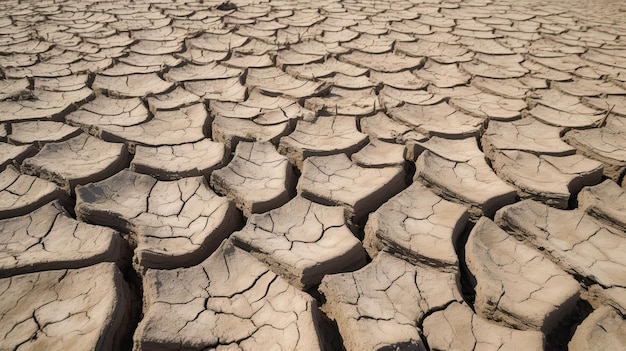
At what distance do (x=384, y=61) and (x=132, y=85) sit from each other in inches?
63.3

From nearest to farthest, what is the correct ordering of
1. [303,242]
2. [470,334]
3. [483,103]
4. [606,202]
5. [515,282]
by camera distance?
[470,334] < [515,282] < [303,242] < [606,202] < [483,103]

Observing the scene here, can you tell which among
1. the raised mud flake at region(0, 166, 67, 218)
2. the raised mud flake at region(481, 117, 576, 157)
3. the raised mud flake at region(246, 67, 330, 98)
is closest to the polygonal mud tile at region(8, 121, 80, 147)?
the raised mud flake at region(0, 166, 67, 218)

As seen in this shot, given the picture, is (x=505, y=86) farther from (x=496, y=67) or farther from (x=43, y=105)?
(x=43, y=105)

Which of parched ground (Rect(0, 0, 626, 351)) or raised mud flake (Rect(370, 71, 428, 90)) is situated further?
raised mud flake (Rect(370, 71, 428, 90))

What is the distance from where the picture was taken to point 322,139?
75.2 inches

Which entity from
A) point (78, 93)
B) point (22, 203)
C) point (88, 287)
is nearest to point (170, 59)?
point (78, 93)

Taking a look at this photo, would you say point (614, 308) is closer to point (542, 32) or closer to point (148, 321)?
point (148, 321)

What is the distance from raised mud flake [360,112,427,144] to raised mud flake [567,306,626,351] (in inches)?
38.8

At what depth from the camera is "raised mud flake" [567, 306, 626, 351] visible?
1.06 metres

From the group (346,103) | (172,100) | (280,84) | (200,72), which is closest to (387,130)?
(346,103)

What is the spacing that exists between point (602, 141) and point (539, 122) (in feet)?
0.95

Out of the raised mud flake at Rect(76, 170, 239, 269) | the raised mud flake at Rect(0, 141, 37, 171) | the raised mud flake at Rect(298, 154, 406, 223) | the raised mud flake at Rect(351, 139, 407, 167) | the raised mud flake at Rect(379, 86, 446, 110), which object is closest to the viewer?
the raised mud flake at Rect(76, 170, 239, 269)

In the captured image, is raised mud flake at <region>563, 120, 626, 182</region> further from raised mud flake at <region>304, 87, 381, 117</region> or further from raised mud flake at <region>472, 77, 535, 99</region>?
raised mud flake at <region>304, 87, 381, 117</region>

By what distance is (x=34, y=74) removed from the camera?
2.48 metres
